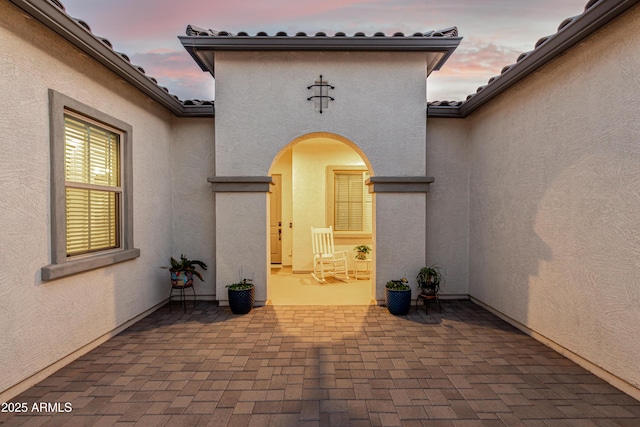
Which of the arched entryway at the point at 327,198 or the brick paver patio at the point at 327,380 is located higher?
the arched entryway at the point at 327,198

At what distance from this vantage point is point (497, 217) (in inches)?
152

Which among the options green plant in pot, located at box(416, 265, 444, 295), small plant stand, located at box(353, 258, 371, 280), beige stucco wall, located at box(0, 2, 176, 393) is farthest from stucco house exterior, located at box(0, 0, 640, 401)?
small plant stand, located at box(353, 258, 371, 280)

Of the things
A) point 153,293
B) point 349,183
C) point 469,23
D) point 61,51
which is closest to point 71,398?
point 153,293

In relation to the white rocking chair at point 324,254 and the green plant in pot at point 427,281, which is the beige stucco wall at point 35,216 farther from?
the green plant in pot at point 427,281

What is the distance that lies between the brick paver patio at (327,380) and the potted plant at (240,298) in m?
0.35

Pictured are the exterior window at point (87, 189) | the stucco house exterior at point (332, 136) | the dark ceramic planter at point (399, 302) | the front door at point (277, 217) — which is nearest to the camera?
the stucco house exterior at point (332, 136)

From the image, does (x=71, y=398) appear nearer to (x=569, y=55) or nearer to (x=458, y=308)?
(x=458, y=308)

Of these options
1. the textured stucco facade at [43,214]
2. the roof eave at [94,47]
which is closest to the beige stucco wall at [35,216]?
the textured stucco facade at [43,214]

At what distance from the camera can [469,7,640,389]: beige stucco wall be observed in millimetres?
2230

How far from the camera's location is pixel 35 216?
242cm

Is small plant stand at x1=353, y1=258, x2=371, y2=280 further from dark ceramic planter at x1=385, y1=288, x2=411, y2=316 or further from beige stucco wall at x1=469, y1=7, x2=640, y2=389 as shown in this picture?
beige stucco wall at x1=469, y1=7, x2=640, y2=389

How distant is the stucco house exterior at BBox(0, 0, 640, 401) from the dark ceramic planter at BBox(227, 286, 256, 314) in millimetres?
322

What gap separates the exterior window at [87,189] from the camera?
2594 millimetres

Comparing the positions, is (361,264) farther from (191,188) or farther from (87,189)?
(87,189)
